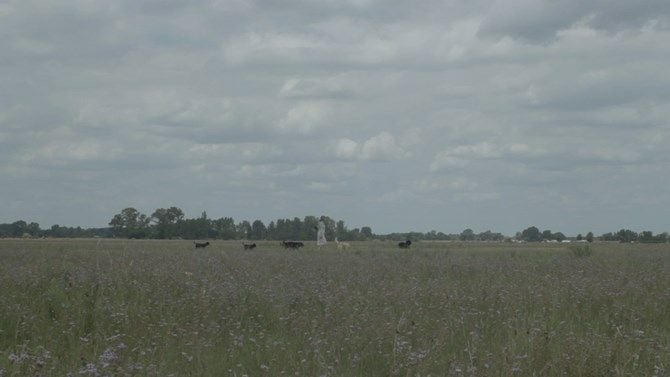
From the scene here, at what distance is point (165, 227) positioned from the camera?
88.7 metres

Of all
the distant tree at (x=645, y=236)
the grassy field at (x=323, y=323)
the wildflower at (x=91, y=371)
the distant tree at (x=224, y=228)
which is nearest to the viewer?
the wildflower at (x=91, y=371)

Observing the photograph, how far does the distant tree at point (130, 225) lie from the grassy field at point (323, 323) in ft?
251

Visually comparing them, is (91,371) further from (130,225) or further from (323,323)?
(130,225)

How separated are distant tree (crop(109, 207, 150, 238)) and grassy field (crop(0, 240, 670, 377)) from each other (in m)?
76.7

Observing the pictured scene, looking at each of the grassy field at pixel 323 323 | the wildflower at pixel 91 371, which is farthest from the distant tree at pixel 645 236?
the wildflower at pixel 91 371

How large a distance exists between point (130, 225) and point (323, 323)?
279 feet

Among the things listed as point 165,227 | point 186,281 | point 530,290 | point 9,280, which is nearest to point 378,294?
point 530,290

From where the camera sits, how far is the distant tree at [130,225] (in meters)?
88.2

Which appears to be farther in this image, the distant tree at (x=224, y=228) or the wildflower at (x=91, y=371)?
the distant tree at (x=224, y=228)

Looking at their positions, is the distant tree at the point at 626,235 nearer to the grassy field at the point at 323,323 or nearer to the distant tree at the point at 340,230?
the distant tree at the point at 340,230

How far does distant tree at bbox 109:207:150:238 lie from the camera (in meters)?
88.2

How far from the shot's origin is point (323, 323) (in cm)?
898

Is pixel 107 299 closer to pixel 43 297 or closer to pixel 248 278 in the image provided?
pixel 43 297

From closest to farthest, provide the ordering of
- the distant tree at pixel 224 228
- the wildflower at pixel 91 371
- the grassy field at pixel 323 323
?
1. the wildflower at pixel 91 371
2. the grassy field at pixel 323 323
3. the distant tree at pixel 224 228
